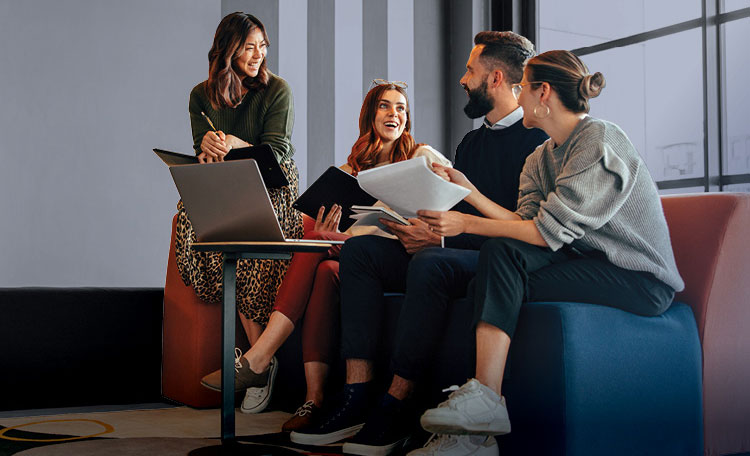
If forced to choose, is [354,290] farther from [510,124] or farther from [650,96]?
[650,96]

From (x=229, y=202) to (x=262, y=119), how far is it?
0.90 metres

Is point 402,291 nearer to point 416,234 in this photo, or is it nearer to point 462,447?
point 416,234

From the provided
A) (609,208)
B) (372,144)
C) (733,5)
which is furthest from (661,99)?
(609,208)

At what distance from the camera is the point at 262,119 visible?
2619mm

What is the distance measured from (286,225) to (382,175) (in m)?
0.97

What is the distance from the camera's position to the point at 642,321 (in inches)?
68.8

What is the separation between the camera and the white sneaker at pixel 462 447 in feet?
5.36

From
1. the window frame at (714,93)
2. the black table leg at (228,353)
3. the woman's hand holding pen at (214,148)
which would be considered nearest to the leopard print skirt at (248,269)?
the woman's hand holding pen at (214,148)

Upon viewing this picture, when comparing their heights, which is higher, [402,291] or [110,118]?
[110,118]

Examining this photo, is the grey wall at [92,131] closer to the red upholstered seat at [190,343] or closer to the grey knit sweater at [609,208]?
the red upholstered seat at [190,343]

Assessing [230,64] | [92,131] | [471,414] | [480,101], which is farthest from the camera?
[92,131]

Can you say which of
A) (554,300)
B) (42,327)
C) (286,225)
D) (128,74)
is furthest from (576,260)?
(128,74)

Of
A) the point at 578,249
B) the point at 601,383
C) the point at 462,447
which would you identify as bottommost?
the point at 462,447

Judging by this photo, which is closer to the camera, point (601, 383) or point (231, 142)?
point (601, 383)
